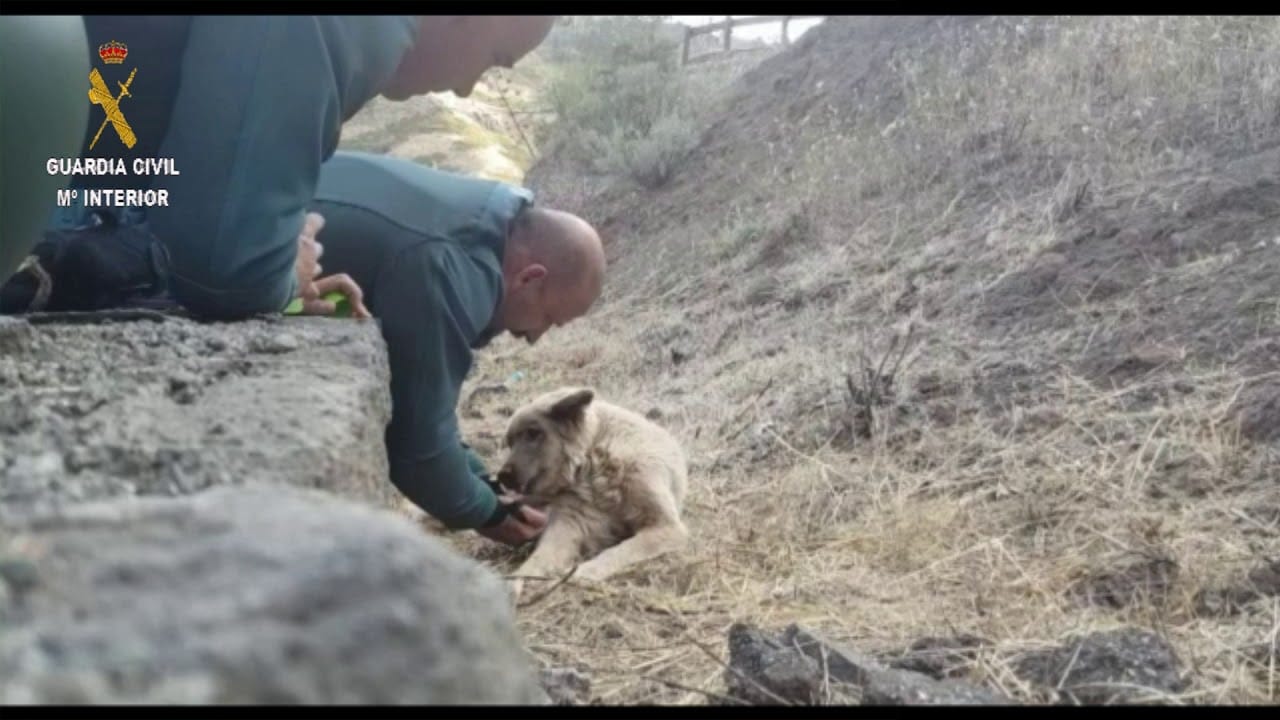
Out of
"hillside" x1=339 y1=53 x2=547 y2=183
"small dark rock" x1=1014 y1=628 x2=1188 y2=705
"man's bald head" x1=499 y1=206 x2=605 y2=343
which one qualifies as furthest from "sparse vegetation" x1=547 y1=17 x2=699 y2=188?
"small dark rock" x1=1014 y1=628 x2=1188 y2=705

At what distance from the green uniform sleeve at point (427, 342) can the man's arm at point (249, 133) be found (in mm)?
710

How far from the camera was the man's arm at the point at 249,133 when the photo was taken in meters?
2.41

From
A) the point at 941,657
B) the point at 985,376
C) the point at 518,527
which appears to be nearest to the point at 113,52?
the point at 941,657

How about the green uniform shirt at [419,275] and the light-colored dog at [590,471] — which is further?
the light-colored dog at [590,471]

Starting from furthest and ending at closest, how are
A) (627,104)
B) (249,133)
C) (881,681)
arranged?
(627,104)
(249,133)
(881,681)

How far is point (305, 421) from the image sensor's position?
1.61m

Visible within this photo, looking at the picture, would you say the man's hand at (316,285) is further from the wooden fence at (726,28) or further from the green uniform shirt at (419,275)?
the wooden fence at (726,28)

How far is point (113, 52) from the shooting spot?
259cm

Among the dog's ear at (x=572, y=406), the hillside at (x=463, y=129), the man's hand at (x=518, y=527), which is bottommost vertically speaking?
the hillside at (x=463, y=129)

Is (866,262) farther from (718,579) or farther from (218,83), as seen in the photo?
(218,83)

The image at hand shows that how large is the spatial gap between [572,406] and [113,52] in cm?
239

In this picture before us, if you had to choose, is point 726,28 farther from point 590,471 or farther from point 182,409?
point 182,409

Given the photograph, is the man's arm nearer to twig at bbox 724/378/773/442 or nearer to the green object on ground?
the green object on ground

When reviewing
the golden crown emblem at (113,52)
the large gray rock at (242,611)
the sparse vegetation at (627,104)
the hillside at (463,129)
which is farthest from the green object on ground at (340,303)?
the hillside at (463,129)
